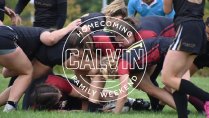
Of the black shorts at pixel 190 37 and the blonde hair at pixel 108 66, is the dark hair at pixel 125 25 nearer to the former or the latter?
the blonde hair at pixel 108 66

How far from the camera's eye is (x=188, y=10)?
590 centimetres

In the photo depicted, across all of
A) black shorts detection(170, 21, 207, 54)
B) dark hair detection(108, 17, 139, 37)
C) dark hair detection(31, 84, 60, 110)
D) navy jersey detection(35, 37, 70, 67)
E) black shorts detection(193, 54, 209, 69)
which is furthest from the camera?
black shorts detection(193, 54, 209, 69)

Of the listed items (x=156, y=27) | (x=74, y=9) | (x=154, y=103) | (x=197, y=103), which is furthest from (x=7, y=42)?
(x=74, y=9)

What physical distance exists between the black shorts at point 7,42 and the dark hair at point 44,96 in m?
0.54

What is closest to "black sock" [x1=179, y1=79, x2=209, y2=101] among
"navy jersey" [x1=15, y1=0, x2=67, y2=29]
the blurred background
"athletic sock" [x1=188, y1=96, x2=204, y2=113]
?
"athletic sock" [x1=188, y1=96, x2=204, y2=113]

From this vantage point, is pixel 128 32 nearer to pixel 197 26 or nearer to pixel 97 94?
Result: pixel 97 94

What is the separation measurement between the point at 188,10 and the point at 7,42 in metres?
1.93

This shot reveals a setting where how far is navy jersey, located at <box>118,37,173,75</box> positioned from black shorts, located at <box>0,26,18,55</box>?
115 cm

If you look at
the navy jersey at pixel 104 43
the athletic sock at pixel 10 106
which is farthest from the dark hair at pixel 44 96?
the navy jersey at pixel 104 43

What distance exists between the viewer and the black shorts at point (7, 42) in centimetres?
664

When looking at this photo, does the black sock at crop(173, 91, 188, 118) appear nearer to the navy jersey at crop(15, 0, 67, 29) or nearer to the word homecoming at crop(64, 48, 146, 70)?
the word homecoming at crop(64, 48, 146, 70)

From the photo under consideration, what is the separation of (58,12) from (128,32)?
1304 mm

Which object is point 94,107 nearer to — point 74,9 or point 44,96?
point 44,96

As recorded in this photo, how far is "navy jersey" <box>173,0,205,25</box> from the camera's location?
588 cm
